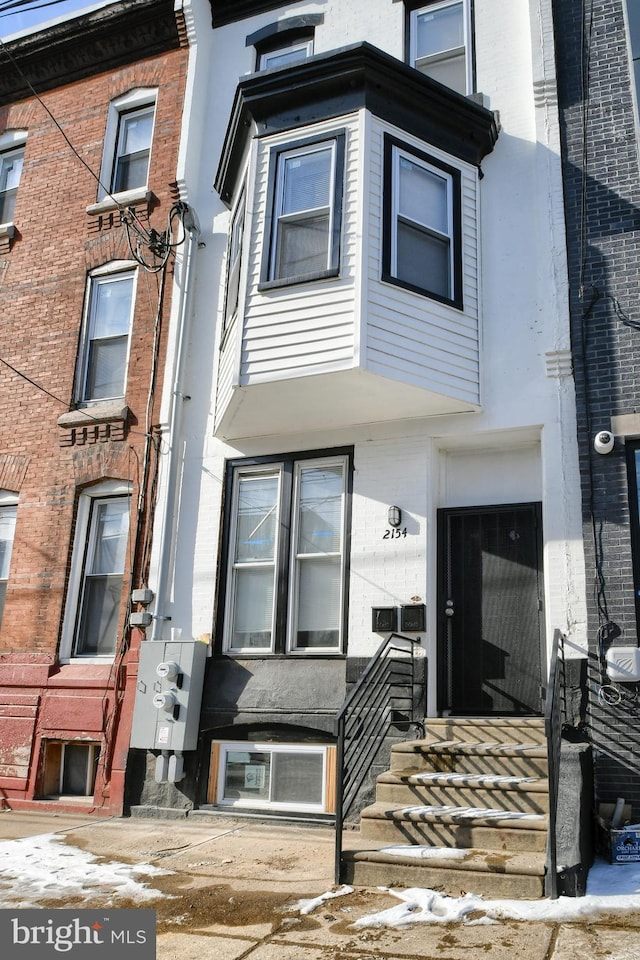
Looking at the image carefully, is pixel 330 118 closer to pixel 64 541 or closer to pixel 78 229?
pixel 78 229

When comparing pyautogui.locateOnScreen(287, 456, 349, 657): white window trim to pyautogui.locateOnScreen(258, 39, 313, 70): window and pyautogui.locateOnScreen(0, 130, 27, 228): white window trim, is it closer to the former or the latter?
pyautogui.locateOnScreen(258, 39, 313, 70): window

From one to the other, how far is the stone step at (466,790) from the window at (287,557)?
200 cm

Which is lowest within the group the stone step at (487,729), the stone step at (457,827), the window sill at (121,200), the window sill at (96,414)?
the stone step at (457,827)

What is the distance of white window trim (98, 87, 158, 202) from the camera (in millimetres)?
11254

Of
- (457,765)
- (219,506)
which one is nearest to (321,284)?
(219,506)

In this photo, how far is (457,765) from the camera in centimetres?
666

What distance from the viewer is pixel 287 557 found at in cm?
870

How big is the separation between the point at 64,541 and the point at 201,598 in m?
1.98

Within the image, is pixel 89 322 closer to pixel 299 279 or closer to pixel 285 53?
pixel 299 279

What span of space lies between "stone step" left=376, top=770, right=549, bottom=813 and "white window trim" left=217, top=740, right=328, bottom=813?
151 centimetres

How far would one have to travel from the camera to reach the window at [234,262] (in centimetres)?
927

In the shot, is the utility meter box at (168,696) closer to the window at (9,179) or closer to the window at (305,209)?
the window at (305,209)

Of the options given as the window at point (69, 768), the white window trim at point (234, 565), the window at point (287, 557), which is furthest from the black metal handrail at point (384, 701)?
the window at point (69, 768)

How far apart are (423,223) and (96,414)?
434 centimetres
